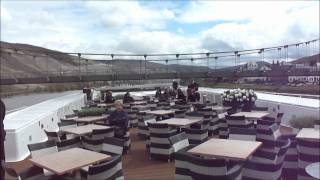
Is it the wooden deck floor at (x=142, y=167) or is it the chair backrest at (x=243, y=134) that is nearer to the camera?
the chair backrest at (x=243, y=134)

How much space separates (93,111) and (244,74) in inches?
766

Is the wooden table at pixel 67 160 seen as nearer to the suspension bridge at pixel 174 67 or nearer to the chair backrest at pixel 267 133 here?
the chair backrest at pixel 267 133

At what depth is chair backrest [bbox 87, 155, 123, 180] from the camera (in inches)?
114

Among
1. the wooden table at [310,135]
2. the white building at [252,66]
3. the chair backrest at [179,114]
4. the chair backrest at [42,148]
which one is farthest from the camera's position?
the white building at [252,66]

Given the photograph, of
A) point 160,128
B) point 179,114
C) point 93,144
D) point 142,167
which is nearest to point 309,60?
point 179,114

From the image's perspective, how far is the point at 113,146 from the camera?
12.7ft

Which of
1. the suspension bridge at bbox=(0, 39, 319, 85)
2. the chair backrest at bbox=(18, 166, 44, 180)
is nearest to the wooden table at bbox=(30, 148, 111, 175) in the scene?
the chair backrest at bbox=(18, 166, 44, 180)

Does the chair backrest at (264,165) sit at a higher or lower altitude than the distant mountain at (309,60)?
lower

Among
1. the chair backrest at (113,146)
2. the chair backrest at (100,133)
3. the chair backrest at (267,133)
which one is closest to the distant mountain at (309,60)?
the chair backrest at (267,133)

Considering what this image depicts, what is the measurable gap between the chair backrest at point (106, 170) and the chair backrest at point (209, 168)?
64 cm

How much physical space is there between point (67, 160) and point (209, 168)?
128cm

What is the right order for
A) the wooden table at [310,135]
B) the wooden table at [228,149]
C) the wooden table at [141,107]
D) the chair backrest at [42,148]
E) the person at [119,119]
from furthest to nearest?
the wooden table at [141,107] → the person at [119,119] → the wooden table at [310,135] → the chair backrest at [42,148] → the wooden table at [228,149]

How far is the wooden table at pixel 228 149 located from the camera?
3.43 m

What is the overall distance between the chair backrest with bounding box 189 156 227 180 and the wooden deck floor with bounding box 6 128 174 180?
5.14ft
